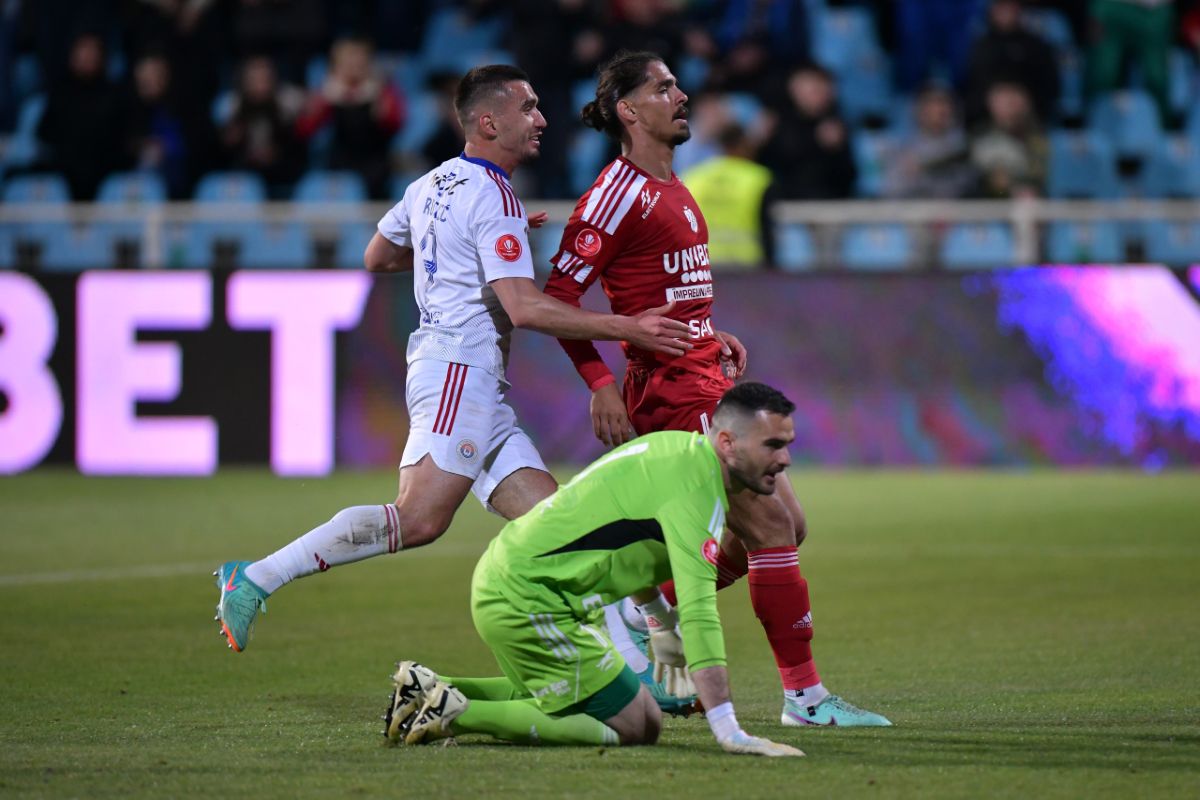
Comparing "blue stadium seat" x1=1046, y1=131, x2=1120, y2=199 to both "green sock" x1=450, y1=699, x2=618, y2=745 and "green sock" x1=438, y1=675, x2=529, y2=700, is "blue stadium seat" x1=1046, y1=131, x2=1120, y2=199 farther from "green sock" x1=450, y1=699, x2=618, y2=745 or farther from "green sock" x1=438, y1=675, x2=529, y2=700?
"green sock" x1=450, y1=699, x2=618, y2=745

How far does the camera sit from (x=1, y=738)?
17.2 feet

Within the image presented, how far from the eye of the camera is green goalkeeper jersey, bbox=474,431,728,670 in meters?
4.78

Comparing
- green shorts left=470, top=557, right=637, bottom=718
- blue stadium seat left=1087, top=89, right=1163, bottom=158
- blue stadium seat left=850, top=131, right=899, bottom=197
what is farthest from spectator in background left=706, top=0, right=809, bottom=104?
green shorts left=470, top=557, right=637, bottom=718

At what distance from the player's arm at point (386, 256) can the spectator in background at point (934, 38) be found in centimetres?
1141

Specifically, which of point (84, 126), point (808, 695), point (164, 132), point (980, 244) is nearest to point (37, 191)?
point (84, 126)

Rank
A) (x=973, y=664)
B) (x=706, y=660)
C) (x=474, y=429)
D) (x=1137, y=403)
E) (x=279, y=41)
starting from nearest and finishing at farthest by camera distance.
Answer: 1. (x=706, y=660)
2. (x=474, y=429)
3. (x=973, y=664)
4. (x=1137, y=403)
5. (x=279, y=41)

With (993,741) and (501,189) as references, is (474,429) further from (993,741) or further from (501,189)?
(993,741)

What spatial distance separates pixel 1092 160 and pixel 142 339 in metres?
7.78

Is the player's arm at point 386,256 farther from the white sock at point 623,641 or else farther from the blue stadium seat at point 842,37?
the blue stadium seat at point 842,37

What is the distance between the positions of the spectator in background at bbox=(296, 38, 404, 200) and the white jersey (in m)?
9.90

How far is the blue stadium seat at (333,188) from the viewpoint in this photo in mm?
15719

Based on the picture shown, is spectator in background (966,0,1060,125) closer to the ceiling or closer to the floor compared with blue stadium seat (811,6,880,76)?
closer to the floor

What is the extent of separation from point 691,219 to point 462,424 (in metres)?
1.01

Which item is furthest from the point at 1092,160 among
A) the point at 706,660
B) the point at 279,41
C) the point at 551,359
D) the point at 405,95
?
the point at 706,660
